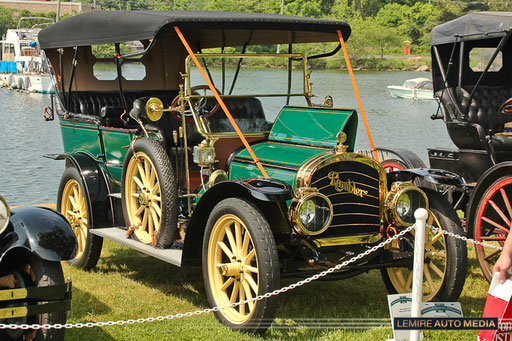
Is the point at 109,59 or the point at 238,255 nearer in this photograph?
the point at 238,255

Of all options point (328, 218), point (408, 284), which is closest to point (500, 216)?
point (408, 284)

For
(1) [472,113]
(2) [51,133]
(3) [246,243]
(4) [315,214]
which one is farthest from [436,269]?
(2) [51,133]

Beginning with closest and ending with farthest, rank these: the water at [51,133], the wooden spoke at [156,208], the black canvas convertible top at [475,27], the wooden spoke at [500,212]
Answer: the wooden spoke at [156,208], the wooden spoke at [500,212], the black canvas convertible top at [475,27], the water at [51,133]

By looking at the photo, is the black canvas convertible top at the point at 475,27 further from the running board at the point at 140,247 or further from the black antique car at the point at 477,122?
the running board at the point at 140,247

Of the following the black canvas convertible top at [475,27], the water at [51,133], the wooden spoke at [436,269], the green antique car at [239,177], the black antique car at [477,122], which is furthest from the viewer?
the water at [51,133]

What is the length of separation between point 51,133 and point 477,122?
64.1 feet

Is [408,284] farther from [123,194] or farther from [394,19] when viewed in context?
[394,19]

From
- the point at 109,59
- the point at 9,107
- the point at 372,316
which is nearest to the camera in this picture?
the point at 372,316

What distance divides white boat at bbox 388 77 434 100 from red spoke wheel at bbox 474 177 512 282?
3261 centimetres

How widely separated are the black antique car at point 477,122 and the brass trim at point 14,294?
13.5ft

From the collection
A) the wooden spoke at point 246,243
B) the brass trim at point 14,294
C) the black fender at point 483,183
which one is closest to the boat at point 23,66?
the black fender at point 483,183

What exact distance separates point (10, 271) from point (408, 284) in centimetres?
316

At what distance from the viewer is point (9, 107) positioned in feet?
119

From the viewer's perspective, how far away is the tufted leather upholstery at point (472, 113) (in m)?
7.42
